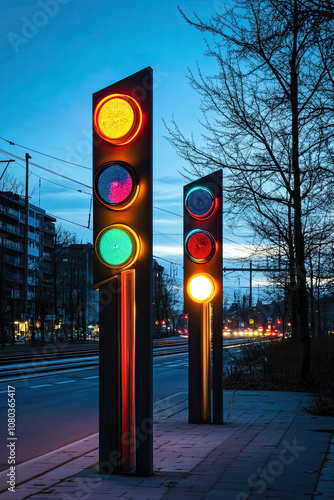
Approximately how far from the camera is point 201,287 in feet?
32.8

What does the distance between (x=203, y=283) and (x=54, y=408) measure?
4841 millimetres

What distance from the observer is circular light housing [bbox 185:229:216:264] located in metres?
9.84

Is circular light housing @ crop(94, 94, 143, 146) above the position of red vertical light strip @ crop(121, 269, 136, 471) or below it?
above

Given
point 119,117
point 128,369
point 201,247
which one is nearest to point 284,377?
point 201,247

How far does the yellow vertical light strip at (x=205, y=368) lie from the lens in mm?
10016

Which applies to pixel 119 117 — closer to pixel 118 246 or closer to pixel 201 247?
pixel 118 246

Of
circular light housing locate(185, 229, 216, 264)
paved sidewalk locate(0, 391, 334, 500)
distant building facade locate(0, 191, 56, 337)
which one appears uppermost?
distant building facade locate(0, 191, 56, 337)

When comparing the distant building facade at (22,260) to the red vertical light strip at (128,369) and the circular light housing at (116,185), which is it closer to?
the red vertical light strip at (128,369)

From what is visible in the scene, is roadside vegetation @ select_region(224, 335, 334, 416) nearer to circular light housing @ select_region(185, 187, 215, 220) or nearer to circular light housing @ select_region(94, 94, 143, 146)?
circular light housing @ select_region(185, 187, 215, 220)

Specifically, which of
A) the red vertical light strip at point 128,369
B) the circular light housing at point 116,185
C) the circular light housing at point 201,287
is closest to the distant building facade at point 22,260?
the circular light housing at point 201,287

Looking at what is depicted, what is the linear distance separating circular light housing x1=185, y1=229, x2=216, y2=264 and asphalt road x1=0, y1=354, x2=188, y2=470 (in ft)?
9.75

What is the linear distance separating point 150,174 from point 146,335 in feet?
4.75

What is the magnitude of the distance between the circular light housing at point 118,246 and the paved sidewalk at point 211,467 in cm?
187

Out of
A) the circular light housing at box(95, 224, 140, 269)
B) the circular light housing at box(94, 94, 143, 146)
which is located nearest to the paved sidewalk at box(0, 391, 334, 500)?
the circular light housing at box(95, 224, 140, 269)
